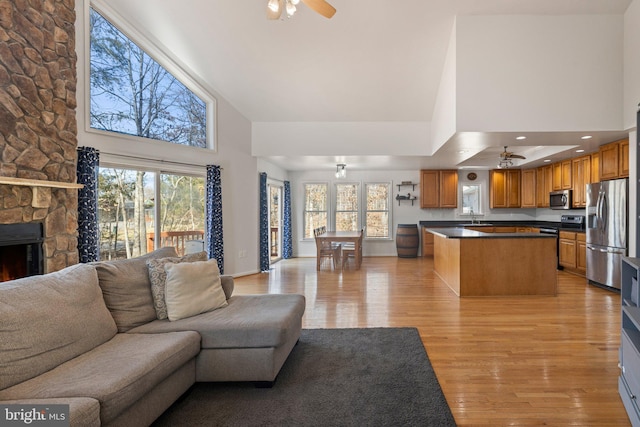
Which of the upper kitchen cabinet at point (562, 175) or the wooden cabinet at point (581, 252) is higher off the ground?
the upper kitchen cabinet at point (562, 175)

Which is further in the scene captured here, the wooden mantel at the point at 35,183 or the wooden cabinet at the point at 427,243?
the wooden cabinet at the point at 427,243

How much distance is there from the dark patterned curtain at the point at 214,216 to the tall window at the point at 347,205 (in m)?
4.03

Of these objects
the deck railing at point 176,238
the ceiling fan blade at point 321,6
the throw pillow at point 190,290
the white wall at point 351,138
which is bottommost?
the throw pillow at point 190,290

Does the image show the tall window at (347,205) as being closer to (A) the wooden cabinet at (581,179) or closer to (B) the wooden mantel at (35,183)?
(A) the wooden cabinet at (581,179)

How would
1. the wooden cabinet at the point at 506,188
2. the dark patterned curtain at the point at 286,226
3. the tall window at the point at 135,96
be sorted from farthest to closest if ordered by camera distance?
1. the dark patterned curtain at the point at 286,226
2. the wooden cabinet at the point at 506,188
3. the tall window at the point at 135,96

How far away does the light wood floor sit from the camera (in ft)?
6.67

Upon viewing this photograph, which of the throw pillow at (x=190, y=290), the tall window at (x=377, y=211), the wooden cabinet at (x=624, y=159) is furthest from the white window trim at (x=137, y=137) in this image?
the wooden cabinet at (x=624, y=159)

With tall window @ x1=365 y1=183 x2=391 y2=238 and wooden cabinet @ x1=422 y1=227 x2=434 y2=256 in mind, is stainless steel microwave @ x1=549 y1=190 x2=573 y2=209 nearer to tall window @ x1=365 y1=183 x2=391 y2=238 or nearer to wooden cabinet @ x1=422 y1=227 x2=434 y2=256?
wooden cabinet @ x1=422 y1=227 x2=434 y2=256

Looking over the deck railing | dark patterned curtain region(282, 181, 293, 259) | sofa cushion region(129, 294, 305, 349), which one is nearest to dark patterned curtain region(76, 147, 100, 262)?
the deck railing

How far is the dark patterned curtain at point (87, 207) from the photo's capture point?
123 inches

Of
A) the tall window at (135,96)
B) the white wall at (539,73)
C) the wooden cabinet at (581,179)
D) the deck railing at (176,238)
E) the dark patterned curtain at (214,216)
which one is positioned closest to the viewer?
the tall window at (135,96)

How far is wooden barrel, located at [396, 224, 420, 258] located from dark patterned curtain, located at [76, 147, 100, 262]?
6407 mm

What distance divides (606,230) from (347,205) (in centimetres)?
521

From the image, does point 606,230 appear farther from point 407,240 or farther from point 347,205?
point 347,205
